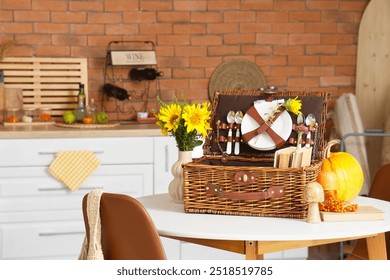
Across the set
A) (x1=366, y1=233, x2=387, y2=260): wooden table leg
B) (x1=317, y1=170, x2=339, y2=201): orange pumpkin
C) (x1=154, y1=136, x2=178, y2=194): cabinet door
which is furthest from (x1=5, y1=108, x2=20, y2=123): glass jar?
(x1=366, y1=233, x2=387, y2=260): wooden table leg

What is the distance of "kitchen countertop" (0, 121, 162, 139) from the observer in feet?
14.7

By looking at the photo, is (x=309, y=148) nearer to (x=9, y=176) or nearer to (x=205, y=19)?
(x=9, y=176)

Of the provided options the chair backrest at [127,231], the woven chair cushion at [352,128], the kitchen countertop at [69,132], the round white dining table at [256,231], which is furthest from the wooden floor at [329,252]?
the chair backrest at [127,231]

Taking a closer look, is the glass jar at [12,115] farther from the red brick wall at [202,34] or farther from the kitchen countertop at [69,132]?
the red brick wall at [202,34]

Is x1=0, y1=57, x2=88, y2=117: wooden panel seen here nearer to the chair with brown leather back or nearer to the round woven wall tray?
the round woven wall tray

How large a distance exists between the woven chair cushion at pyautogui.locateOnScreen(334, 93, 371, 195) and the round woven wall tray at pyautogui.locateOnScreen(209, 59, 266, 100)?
0.59 meters

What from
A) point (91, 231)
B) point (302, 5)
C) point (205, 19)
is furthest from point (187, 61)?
point (91, 231)

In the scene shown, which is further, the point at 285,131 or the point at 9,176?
the point at 9,176

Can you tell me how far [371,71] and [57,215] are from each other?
248cm

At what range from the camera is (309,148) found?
270cm

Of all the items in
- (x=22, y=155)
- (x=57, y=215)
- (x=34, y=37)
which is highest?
(x=34, y=37)

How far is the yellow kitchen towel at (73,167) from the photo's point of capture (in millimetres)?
4508

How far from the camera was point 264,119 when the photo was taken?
2.91 m

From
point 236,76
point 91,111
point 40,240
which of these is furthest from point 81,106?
point 236,76
